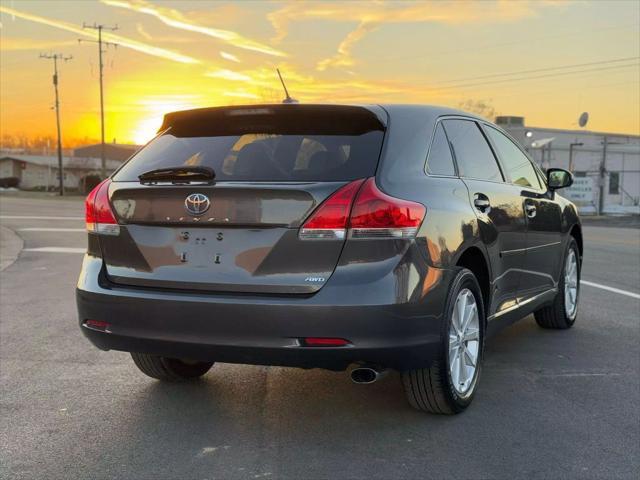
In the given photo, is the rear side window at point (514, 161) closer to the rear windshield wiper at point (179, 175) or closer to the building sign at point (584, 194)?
the rear windshield wiper at point (179, 175)

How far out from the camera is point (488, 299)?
4613 millimetres

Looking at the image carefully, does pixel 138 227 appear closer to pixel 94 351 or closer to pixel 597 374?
pixel 94 351

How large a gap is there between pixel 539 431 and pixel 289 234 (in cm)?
172

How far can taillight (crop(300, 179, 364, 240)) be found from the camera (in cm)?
350

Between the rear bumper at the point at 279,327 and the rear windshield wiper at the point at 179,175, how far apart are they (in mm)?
578

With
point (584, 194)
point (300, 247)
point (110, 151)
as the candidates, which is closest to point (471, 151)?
point (300, 247)

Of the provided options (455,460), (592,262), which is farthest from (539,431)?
(592,262)

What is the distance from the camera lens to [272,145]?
Result: 392 cm

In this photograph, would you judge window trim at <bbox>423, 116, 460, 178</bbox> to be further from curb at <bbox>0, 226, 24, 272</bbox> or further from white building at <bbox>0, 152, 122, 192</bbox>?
white building at <bbox>0, 152, 122, 192</bbox>

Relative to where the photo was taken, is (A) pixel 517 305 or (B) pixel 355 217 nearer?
(B) pixel 355 217

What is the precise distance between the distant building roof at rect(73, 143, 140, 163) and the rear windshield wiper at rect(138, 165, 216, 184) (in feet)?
405

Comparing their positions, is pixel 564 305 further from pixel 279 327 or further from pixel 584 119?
pixel 584 119

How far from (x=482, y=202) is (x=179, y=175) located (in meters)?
1.83

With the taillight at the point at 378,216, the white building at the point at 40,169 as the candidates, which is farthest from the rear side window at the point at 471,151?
the white building at the point at 40,169
